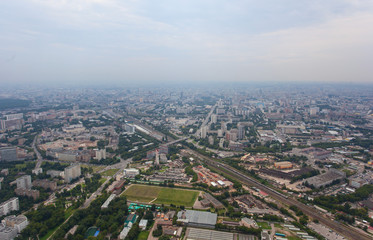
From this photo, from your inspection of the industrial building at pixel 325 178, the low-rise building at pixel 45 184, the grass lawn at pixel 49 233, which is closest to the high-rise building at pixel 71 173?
the low-rise building at pixel 45 184

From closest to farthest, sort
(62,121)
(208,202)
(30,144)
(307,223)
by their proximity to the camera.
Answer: (307,223) < (208,202) < (30,144) < (62,121)

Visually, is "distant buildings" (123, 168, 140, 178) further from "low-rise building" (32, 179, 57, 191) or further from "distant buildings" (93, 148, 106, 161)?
"low-rise building" (32, 179, 57, 191)

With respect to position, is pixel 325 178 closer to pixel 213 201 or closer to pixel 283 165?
pixel 283 165

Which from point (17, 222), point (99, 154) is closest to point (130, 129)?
point (99, 154)

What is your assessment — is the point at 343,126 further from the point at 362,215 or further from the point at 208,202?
the point at 208,202

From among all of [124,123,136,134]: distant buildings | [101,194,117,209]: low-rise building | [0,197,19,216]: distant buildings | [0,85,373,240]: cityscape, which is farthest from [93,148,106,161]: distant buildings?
[124,123,136,134]: distant buildings

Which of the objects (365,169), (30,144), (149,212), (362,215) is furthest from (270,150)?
(30,144)

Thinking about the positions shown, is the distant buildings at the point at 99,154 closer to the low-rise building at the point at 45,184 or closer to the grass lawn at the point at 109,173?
the grass lawn at the point at 109,173
